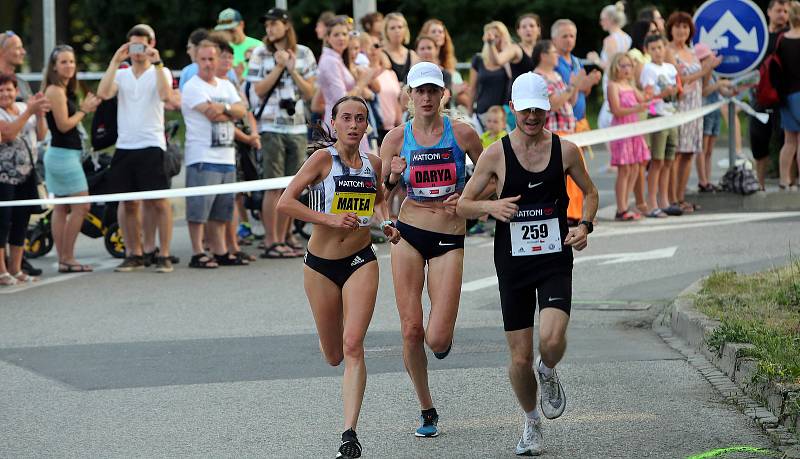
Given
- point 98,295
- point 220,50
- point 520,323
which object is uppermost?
point 220,50

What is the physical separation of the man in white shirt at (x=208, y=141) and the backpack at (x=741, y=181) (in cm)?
669

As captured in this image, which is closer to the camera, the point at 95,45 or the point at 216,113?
the point at 216,113

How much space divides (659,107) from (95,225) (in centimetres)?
639

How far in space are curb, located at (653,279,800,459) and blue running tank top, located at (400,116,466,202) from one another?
1.88 metres

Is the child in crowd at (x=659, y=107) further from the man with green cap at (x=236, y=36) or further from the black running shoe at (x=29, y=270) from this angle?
the black running shoe at (x=29, y=270)

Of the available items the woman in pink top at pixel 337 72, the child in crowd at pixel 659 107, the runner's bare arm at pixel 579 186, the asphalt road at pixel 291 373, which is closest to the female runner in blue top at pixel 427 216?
the asphalt road at pixel 291 373

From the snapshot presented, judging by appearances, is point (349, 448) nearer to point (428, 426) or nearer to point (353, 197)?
point (428, 426)

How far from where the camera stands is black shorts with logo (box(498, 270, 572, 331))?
7.49m

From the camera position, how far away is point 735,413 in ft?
26.4

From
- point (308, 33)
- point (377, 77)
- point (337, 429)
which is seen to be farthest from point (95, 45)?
point (337, 429)

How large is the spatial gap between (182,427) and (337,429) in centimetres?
82

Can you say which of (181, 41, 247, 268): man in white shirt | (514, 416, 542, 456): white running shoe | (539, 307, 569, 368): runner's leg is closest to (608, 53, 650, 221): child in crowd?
(181, 41, 247, 268): man in white shirt

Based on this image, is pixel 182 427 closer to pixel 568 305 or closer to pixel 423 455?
pixel 423 455

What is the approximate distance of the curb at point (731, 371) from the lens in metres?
7.51
